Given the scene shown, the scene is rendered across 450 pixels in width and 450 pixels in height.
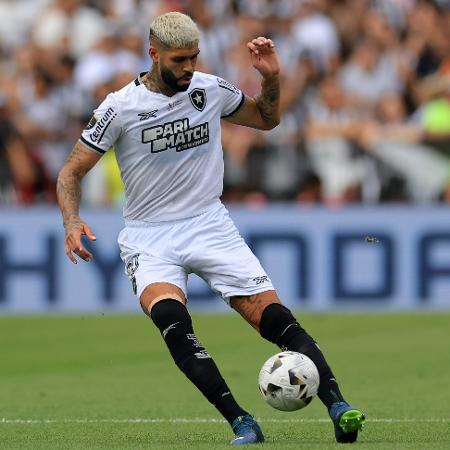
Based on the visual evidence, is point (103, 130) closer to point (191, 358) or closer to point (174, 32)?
point (174, 32)

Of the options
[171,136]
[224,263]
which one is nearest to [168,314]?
[224,263]

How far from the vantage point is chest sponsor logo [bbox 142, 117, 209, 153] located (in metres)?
7.82

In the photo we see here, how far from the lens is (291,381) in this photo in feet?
24.2

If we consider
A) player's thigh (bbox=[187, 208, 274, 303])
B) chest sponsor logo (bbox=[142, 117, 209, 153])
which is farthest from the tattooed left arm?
player's thigh (bbox=[187, 208, 274, 303])

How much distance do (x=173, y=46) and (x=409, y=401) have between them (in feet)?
11.7

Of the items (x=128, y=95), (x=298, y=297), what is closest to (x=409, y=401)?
(x=128, y=95)

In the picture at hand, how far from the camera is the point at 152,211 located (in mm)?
7973

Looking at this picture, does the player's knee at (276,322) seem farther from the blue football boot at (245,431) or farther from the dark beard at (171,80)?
the dark beard at (171,80)

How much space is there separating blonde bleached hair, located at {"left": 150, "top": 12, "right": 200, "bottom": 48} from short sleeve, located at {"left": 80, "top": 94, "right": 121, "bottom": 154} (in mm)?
468

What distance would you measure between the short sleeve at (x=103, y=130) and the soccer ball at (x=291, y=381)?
1.53m

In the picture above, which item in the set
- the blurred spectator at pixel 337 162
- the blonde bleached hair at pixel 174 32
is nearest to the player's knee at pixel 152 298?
the blonde bleached hair at pixel 174 32

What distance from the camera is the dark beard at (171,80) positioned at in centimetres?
769

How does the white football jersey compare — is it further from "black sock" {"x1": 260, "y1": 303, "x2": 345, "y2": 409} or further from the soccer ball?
the soccer ball

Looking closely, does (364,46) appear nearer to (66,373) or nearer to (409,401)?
(66,373)
